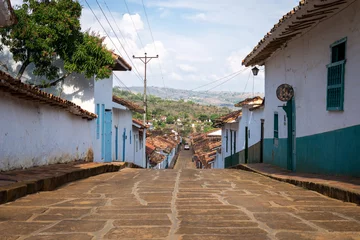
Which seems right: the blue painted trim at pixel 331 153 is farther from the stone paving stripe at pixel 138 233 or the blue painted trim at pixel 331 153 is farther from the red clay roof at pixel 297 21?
the stone paving stripe at pixel 138 233

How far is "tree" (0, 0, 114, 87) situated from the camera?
13188 millimetres

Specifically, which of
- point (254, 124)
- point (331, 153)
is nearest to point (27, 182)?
point (331, 153)

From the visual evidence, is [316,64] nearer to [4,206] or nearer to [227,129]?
[4,206]

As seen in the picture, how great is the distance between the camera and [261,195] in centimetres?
713

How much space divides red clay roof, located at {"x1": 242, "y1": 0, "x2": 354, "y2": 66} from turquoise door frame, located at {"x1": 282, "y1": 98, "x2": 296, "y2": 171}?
1.86 metres

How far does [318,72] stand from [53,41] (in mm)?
7928

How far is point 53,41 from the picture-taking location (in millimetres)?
13414

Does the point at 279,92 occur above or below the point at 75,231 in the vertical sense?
above

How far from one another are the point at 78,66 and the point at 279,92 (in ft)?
21.2

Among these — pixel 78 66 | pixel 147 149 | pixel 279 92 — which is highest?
pixel 78 66

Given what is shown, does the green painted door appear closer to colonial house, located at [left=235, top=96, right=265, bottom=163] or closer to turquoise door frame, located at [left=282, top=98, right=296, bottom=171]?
turquoise door frame, located at [left=282, top=98, right=296, bottom=171]

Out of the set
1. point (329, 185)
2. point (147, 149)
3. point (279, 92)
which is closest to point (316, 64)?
point (279, 92)

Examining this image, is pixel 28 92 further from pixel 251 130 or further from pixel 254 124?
pixel 251 130

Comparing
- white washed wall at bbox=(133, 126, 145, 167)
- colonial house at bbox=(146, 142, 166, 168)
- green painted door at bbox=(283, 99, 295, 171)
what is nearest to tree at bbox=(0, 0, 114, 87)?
green painted door at bbox=(283, 99, 295, 171)
